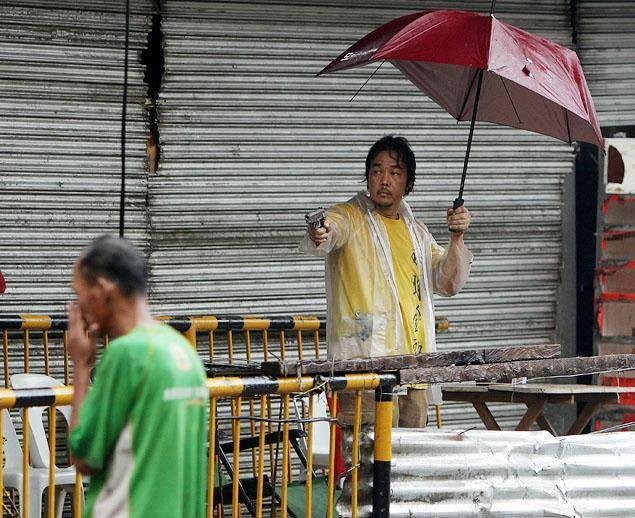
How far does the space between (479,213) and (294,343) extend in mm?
1677

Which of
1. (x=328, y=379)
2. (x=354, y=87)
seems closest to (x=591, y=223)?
(x=354, y=87)

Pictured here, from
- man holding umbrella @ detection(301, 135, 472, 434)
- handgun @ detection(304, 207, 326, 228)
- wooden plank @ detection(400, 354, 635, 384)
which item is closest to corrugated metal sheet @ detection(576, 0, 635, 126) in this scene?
man holding umbrella @ detection(301, 135, 472, 434)

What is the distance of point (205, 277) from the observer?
339 inches

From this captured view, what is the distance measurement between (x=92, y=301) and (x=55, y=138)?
14.2ft

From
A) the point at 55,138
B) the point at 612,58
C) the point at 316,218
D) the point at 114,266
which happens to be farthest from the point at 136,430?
the point at 612,58

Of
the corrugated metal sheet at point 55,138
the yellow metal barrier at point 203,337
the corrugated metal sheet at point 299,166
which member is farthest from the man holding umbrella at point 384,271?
the corrugated metal sheet at point 55,138

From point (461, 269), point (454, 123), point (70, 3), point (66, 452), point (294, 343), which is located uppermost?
point (70, 3)

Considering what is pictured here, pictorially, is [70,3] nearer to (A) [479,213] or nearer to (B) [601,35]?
(A) [479,213]

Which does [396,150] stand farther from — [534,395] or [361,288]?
[534,395]

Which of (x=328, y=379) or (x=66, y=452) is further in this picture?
(x=66, y=452)

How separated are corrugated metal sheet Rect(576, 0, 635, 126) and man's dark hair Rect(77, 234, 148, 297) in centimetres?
622

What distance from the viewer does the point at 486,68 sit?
21.1 ft

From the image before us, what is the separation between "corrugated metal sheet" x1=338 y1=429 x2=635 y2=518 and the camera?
6.03 meters

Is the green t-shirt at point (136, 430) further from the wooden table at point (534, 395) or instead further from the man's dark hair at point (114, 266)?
the wooden table at point (534, 395)
